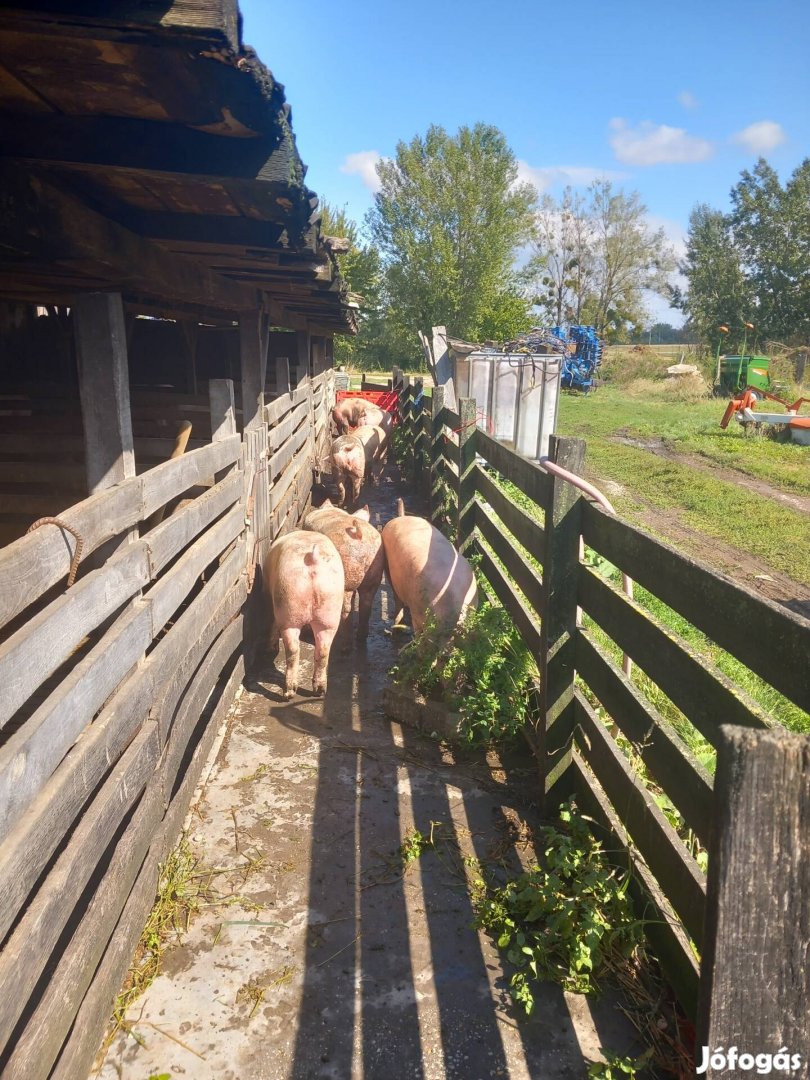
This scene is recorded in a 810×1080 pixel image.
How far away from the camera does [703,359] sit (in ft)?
128

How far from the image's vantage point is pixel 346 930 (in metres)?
2.94

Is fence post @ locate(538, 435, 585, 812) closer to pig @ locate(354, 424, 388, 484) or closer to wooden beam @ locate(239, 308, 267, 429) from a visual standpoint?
wooden beam @ locate(239, 308, 267, 429)

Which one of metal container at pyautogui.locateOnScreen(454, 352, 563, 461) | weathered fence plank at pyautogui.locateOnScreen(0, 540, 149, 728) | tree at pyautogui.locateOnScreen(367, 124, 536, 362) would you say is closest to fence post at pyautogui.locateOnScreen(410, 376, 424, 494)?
metal container at pyautogui.locateOnScreen(454, 352, 563, 461)

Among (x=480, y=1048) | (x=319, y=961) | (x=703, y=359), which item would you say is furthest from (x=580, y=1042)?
(x=703, y=359)

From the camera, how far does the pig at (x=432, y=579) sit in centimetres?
500

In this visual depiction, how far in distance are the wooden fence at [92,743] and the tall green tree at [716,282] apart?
4139 centimetres

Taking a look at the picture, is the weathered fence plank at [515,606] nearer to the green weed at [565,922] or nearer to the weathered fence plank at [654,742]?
the weathered fence plank at [654,742]

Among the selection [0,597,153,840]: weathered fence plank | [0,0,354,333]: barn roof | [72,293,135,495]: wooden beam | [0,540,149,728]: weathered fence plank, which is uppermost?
[0,0,354,333]: barn roof

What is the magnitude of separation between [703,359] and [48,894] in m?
41.8

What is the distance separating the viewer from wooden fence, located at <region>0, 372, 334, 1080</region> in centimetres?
186

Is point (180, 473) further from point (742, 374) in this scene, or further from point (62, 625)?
point (742, 374)

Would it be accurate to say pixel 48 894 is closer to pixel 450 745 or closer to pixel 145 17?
pixel 145 17

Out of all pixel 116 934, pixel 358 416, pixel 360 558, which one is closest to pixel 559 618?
pixel 116 934

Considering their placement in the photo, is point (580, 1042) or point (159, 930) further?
point (159, 930)
